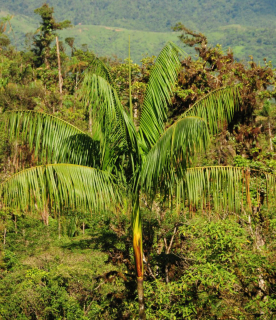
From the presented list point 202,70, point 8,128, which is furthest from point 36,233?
point 8,128

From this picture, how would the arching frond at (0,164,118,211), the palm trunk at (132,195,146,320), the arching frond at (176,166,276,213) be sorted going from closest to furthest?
the arching frond at (0,164,118,211) < the arching frond at (176,166,276,213) < the palm trunk at (132,195,146,320)

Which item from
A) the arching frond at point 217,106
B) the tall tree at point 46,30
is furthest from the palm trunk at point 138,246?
the tall tree at point 46,30

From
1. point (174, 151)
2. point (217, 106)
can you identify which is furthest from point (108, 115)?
point (217, 106)

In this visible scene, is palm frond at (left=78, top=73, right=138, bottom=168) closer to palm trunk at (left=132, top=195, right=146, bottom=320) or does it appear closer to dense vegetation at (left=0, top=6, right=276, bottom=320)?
dense vegetation at (left=0, top=6, right=276, bottom=320)

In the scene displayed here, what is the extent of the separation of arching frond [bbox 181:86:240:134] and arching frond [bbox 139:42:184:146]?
439 mm

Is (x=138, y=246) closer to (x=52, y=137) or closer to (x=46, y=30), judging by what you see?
(x=52, y=137)

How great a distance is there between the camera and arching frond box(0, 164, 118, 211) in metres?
4.39

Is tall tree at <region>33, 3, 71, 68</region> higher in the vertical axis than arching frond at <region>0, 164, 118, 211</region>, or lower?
higher

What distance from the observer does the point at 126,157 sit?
18.7ft

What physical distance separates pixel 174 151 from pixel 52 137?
1965mm

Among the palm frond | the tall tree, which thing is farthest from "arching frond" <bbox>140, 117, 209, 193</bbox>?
the tall tree

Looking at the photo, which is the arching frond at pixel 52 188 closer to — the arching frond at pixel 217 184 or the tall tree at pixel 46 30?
the arching frond at pixel 217 184

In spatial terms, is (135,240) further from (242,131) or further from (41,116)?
(242,131)

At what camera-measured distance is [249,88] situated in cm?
1215
